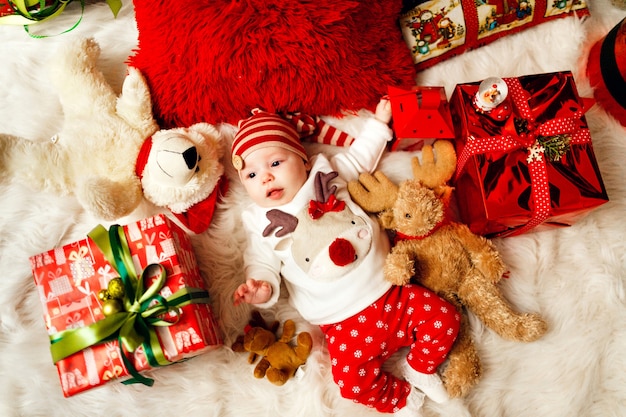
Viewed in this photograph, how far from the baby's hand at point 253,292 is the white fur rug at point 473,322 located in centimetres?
8

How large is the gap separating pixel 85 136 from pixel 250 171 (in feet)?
1.19

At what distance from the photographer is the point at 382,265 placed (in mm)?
930

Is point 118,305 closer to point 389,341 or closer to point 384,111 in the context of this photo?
point 389,341

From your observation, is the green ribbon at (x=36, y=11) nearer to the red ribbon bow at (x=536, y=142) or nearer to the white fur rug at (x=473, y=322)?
the white fur rug at (x=473, y=322)

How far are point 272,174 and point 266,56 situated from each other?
0.81ft

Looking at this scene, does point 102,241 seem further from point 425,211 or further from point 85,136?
point 425,211

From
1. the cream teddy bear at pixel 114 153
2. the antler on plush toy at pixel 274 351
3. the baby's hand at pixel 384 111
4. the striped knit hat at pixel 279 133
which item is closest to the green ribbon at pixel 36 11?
the cream teddy bear at pixel 114 153

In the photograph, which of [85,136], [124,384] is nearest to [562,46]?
[85,136]

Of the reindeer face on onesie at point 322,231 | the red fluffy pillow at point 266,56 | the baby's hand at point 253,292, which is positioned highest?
the red fluffy pillow at point 266,56

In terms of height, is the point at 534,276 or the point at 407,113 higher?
the point at 407,113

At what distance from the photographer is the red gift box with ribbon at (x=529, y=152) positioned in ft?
2.79

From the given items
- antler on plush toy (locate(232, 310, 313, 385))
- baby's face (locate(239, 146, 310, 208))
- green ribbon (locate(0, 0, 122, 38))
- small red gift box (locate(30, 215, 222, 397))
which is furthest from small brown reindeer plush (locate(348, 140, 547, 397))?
green ribbon (locate(0, 0, 122, 38))

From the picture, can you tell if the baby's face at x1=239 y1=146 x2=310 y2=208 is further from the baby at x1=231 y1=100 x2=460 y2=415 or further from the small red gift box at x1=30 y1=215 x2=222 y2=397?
the small red gift box at x1=30 y1=215 x2=222 y2=397

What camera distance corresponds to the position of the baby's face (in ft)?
3.01
